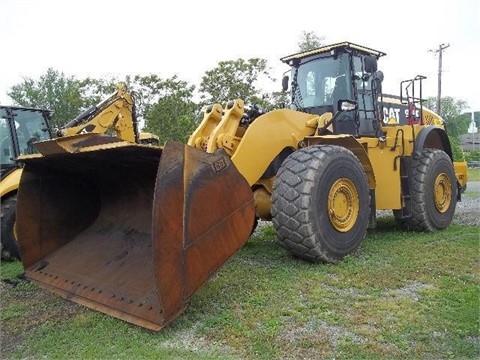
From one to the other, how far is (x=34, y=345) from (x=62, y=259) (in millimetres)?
1520

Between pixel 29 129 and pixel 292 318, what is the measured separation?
582cm

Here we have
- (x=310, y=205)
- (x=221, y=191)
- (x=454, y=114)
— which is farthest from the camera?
(x=454, y=114)

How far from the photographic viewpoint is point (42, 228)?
16.4ft

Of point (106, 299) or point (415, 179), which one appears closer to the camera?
point (106, 299)

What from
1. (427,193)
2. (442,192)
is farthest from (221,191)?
(442,192)

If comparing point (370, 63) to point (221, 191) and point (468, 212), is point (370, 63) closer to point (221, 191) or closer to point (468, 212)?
point (221, 191)

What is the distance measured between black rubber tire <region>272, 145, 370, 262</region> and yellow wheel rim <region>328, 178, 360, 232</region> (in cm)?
6

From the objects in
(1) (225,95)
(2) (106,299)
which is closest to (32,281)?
(2) (106,299)

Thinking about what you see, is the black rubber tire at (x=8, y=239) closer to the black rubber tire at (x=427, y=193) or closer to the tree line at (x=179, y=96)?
the black rubber tire at (x=427, y=193)

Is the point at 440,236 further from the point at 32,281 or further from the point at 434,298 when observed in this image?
the point at 32,281

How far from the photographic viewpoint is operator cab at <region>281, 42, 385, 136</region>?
6355mm

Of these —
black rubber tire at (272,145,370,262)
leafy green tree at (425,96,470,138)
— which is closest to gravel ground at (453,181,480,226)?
black rubber tire at (272,145,370,262)

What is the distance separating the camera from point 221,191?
3754 millimetres

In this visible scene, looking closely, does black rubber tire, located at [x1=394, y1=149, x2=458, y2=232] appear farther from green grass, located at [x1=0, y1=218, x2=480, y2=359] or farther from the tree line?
the tree line
